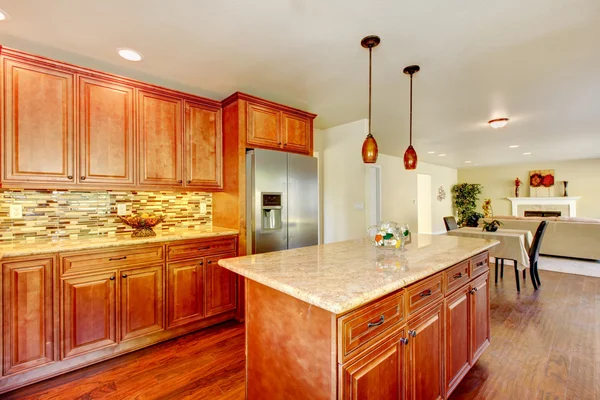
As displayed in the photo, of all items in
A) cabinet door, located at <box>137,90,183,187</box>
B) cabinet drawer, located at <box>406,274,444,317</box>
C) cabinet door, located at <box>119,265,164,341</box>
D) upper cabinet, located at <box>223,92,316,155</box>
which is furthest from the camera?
upper cabinet, located at <box>223,92,316,155</box>

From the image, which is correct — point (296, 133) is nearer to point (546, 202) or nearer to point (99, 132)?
point (99, 132)

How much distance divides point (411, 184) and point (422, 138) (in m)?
3.03

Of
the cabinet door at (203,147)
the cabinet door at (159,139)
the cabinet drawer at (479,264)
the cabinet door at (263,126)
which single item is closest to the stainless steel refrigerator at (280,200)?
the cabinet door at (263,126)

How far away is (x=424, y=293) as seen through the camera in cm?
141

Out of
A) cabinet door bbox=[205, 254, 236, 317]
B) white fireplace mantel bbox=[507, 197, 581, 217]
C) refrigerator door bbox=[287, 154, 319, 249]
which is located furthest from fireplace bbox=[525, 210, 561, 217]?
cabinet door bbox=[205, 254, 236, 317]

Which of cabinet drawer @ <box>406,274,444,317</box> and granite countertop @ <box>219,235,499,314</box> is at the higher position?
granite countertop @ <box>219,235,499,314</box>

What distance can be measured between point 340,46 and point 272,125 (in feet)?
3.95

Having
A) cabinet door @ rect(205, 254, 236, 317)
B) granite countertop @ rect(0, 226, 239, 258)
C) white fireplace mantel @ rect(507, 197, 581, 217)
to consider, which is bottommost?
cabinet door @ rect(205, 254, 236, 317)

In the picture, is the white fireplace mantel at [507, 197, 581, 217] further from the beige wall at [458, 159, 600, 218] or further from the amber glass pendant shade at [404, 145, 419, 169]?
the amber glass pendant shade at [404, 145, 419, 169]

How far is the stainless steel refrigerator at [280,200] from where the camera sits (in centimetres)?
274

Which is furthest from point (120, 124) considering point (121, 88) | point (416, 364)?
point (416, 364)

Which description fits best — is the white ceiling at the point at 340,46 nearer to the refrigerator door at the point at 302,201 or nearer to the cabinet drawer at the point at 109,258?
the refrigerator door at the point at 302,201

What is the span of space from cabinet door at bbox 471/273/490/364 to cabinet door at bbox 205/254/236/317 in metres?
2.13

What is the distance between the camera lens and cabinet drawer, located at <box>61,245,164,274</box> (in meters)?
1.98
